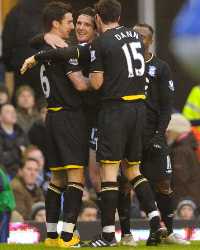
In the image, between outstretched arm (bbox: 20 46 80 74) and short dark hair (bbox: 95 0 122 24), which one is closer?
short dark hair (bbox: 95 0 122 24)

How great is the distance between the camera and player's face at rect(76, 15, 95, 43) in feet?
38.3

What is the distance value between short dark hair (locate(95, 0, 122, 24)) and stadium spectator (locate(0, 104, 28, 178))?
212 inches

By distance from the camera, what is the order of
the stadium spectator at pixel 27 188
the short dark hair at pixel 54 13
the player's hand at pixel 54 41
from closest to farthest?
the player's hand at pixel 54 41
the short dark hair at pixel 54 13
the stadium spectator at pixel 27 188

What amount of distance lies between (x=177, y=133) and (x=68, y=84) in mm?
5689

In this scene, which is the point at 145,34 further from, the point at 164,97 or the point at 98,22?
the point at 98,22

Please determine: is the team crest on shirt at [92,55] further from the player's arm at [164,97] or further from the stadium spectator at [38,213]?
the stadium spectator at [38,213]

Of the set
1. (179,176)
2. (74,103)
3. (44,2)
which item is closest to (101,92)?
(74,103)

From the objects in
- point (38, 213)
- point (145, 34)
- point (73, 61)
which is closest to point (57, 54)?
point (73, 61)

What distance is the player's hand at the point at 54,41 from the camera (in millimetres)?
11625

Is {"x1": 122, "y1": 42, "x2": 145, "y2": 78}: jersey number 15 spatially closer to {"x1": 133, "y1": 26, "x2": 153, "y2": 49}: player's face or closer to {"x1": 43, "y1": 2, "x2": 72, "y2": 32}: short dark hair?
{"x1": 43, "y1": 2, "x2": 72, "y2": 32}: short dark hair

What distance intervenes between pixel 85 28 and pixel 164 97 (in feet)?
3.63

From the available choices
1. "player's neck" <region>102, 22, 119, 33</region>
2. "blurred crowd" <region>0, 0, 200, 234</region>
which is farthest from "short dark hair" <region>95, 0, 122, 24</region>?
"blurred crowd" <region>0, 0, 200, 234</region>

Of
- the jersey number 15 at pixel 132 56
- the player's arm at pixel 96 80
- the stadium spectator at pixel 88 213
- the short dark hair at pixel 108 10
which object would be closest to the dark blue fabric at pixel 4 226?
the stadium spectator at pixel 88 213

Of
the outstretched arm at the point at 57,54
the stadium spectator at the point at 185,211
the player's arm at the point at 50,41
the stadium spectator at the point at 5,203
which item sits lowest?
the stadium spectator at the point at 185,211
